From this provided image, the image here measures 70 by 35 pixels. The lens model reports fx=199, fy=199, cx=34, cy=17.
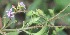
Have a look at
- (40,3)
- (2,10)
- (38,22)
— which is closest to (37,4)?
(40,3)

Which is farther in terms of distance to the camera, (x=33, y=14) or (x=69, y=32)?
(x=69, y=32)

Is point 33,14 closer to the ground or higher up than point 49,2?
closer to the ground

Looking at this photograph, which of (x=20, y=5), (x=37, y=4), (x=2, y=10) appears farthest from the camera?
(x=2, y=10)

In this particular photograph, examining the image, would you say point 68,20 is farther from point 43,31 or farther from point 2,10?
point 2,10

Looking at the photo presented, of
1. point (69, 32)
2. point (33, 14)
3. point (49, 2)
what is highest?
point (49, 2)

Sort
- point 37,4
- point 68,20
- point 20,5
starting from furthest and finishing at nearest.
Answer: point 37,4, point 68,20, point 20,5

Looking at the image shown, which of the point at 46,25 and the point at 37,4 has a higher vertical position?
the point at 37,4

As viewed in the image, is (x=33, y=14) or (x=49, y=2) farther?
(x=49, y=2)

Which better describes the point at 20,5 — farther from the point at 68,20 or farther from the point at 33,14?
the point at 68,20

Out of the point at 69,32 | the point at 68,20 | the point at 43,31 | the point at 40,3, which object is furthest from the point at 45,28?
the point at 69,32
